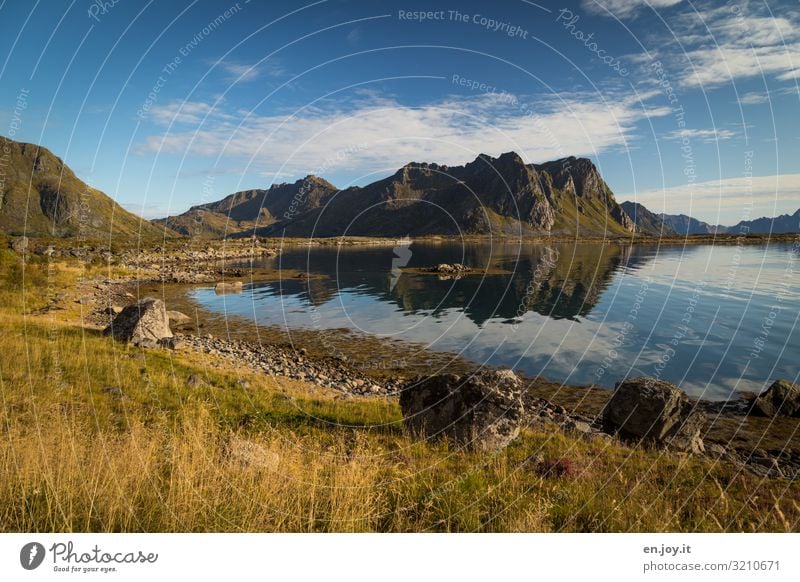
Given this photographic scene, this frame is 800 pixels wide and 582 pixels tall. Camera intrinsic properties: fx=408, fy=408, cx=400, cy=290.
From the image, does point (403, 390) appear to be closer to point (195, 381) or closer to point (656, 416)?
point (195, 381)

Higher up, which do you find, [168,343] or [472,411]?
[472,411]

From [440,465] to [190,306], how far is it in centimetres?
4999

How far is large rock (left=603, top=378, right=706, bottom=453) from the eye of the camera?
1476cm

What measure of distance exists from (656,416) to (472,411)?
7948 millimetres

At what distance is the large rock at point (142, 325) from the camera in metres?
25.0

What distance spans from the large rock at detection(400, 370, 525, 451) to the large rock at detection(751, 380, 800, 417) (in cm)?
A: 1798

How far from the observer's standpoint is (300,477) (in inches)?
296

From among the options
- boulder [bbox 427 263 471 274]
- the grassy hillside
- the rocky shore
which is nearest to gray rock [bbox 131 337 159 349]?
the rocky shore

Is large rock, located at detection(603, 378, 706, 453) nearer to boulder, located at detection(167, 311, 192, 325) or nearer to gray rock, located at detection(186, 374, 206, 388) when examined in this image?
gray rock, located at detection(186, 374, 206, 388)

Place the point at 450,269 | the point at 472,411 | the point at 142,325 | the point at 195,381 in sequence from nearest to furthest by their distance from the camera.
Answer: the point at 472,411
the point at 195,381
the point at 142,325
the point at 450,269

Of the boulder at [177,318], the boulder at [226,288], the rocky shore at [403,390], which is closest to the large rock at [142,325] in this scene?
the rocky shore at [403,390]

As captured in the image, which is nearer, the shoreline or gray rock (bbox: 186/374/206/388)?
gray rock (bbox: 186/374/206/388)

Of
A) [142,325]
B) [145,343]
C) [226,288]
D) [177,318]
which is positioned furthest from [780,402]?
[226,288]

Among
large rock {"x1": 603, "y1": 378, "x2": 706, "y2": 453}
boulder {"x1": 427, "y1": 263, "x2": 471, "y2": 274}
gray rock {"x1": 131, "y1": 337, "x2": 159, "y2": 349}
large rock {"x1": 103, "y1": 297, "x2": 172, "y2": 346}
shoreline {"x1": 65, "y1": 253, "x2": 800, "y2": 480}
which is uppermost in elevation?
boulder {"x1": 427, "y1": 263, "x2": 471, "y2": 274}
